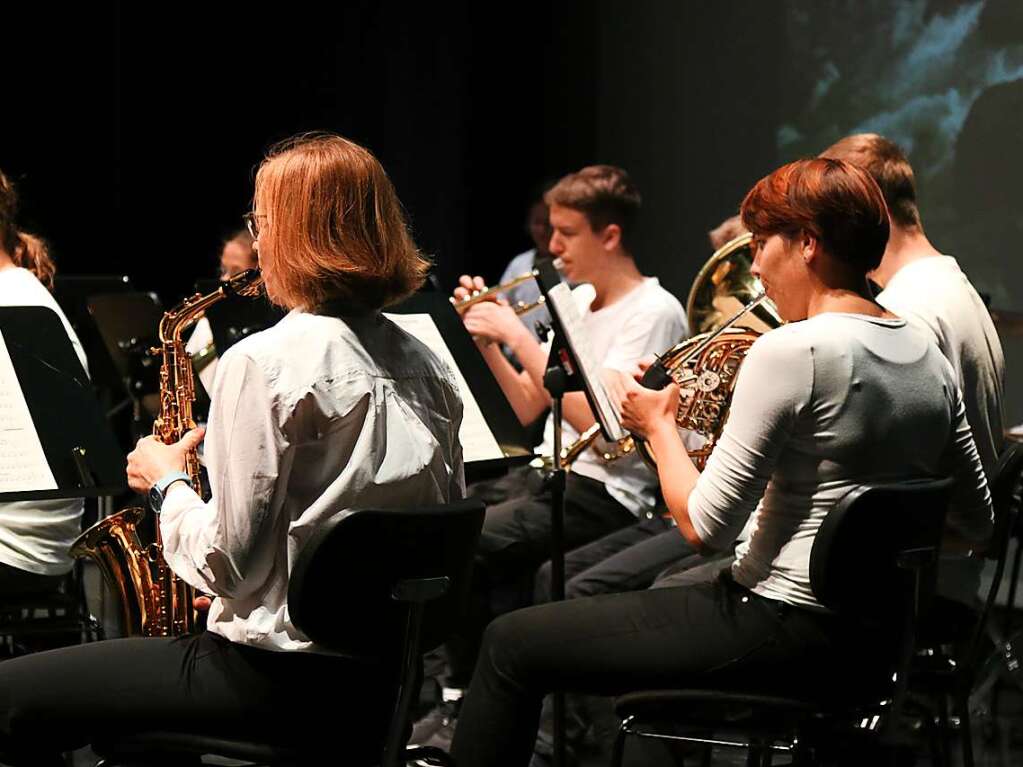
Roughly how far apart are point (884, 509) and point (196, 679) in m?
1.01

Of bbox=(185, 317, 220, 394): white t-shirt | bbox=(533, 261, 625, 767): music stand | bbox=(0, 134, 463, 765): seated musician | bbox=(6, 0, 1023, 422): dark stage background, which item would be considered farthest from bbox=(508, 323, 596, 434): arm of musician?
bbox=(6, 0, 1023, 422): dark stage background

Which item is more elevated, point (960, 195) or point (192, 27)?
point (192, 27)

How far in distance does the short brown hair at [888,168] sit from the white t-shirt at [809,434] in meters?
0.69

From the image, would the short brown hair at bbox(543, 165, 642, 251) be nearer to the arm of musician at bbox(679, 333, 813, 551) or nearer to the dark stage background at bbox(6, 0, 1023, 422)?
the dark stage background at bbox(6, 0, 1023, 422)

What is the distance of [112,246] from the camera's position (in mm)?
6676

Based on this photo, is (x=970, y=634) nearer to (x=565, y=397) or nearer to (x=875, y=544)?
(x=875, y=544)

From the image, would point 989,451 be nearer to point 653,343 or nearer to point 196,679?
point 653,343

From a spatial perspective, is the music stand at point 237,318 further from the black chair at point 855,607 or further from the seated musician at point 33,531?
the black chair at point 855,607

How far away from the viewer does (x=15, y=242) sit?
10.4 ft

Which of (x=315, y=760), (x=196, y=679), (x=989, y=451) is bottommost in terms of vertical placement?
(x=315, y=760)

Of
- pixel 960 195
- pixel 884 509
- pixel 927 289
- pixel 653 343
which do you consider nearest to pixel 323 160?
pixel 884 509

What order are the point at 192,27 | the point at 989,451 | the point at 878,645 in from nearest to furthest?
the point at 878,645
the point at 989,451
the point at 192,27

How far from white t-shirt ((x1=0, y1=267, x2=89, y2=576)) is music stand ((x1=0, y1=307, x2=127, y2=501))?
0.51 ft

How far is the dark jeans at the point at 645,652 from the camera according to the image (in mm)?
2051
